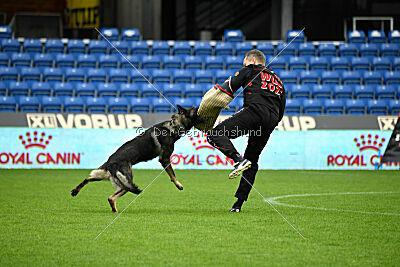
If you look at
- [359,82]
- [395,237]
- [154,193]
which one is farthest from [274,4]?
[395,237]

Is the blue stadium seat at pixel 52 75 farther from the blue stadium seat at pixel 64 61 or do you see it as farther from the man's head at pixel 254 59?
the man's head at pixel 254 59

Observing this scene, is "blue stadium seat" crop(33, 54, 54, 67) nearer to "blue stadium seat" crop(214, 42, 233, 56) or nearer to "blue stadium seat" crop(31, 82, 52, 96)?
"blue stadium seat" crop(31, 82, 52, 96)

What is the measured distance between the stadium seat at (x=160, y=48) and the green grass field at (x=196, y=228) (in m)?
9.71

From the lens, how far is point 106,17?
2402cm

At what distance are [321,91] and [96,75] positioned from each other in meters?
7.04

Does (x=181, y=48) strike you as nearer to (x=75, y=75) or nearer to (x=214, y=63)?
(x=214, y=63)

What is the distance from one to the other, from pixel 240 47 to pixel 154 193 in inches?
435

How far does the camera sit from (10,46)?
66.5ft

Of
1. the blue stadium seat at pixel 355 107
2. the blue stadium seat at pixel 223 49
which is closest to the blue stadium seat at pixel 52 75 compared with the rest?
the blue stadium seat at pixel 223 49

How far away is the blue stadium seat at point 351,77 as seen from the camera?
1925 cm

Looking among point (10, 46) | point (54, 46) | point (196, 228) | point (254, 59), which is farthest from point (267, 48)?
point (196, 228)

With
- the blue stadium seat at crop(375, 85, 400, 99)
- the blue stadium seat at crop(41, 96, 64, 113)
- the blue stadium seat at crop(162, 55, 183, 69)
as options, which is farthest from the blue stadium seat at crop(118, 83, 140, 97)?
the blue stadium seat at crop(375, 85, 400, 99)

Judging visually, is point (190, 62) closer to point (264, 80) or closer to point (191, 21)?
point (191, 21)

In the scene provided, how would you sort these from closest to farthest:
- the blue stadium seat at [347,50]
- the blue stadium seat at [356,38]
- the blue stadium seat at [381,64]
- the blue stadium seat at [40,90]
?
the blue stadium seat at [40,90] < the blue stadium seat at [381,64] < the blue stadium seat at [347,50] < the blue stadium seat at [356,38]
